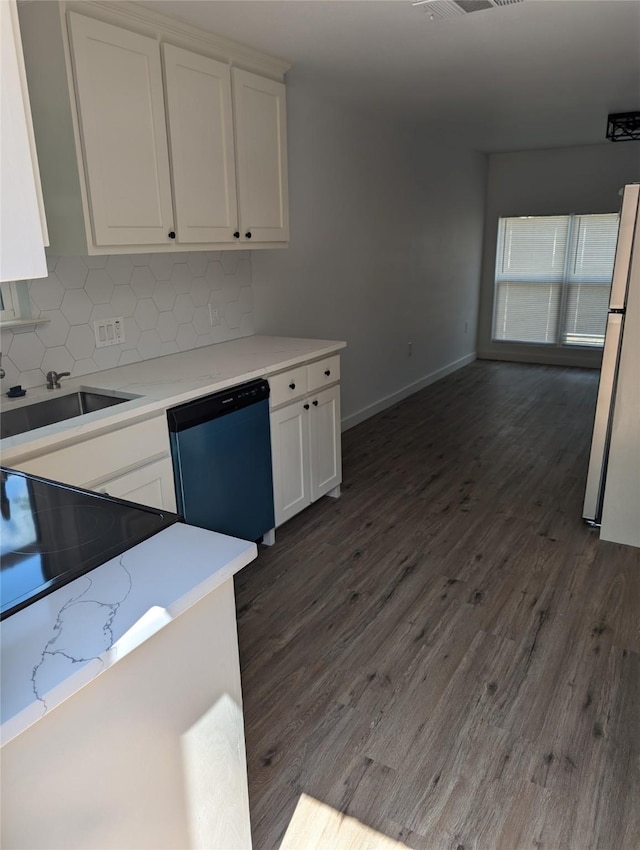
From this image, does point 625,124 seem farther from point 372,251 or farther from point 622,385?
point 622,385

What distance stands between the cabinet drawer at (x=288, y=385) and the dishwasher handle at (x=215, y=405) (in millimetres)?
79

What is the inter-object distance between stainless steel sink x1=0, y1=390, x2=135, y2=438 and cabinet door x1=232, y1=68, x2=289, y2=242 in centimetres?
113

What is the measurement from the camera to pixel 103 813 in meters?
0.97

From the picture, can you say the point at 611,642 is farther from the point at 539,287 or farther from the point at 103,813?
the point at 539,287

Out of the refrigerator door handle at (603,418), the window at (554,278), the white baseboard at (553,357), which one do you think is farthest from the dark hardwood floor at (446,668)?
the window at (554,278)

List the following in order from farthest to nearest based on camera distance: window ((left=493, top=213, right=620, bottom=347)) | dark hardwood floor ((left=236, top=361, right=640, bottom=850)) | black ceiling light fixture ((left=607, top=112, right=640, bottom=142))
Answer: window ((left=493, top=213, right=620, bottom=347))
black ceiling light fixture ((left=607, top=112, right=640, bottom=142))
dark hardwood floor ((left=236, top=361, right=640, bottom=850))

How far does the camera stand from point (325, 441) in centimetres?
340

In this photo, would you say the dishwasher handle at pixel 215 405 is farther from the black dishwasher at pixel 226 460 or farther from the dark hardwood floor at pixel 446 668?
the dark hardwood floor at pixel 446 668

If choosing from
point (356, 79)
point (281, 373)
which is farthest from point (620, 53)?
point (281, 373)

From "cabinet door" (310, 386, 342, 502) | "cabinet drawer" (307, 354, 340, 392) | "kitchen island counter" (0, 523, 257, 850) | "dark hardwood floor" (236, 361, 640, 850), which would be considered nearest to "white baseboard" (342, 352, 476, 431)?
"dark hardwood floor" (236, 361, 640, 850)

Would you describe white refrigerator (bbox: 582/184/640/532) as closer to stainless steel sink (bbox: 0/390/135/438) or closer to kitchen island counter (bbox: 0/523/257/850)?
stainless steel sink (bbox: 0/390/135/438)

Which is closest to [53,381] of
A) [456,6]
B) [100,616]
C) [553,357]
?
[100,616]

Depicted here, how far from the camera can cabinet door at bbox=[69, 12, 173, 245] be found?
2170 millimetres

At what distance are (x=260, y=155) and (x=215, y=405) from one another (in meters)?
1.40
